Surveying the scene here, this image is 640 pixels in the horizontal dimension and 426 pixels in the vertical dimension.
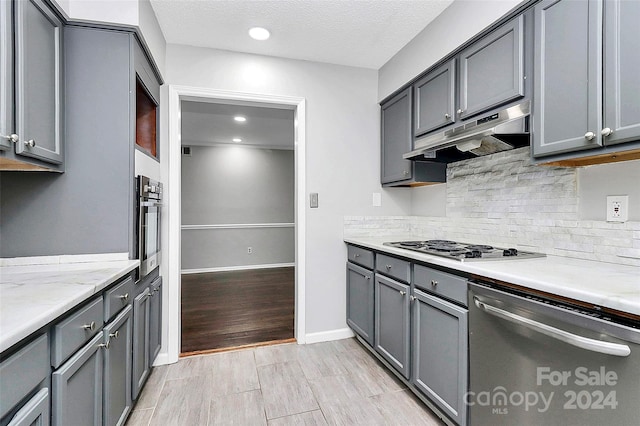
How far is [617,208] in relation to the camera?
1.48 metres

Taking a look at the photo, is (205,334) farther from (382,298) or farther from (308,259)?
(382,298)

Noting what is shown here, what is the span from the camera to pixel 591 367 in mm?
1004

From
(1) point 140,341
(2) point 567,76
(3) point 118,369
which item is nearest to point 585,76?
(2) point 567,76

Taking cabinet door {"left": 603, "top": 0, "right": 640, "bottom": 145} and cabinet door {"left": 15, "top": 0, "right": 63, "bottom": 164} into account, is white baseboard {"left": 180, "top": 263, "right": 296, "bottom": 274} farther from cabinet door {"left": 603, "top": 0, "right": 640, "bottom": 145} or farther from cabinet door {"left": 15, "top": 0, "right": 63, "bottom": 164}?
cabinet door {"left": 603, "top": 0, "right": 640, "bottom": 145}

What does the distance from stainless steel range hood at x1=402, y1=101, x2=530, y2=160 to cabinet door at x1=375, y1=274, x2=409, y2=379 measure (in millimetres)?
931

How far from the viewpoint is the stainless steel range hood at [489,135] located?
160cm

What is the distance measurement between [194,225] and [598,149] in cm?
582

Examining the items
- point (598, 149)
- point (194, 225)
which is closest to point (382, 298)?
point (598, 149)

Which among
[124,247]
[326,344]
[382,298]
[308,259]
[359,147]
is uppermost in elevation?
[359,147]

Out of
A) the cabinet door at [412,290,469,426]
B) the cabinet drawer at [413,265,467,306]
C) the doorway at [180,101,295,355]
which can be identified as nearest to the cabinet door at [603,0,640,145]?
the cabinet drawer at [413,265,467,306]

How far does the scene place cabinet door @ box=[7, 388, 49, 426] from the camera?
838 millimetres

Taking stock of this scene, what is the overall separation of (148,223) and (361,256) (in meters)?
1.58

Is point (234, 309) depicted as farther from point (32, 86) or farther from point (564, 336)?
point (564, 336)

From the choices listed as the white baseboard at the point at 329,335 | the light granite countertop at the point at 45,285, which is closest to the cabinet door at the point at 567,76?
the light granite countertop at the point at 45,285
